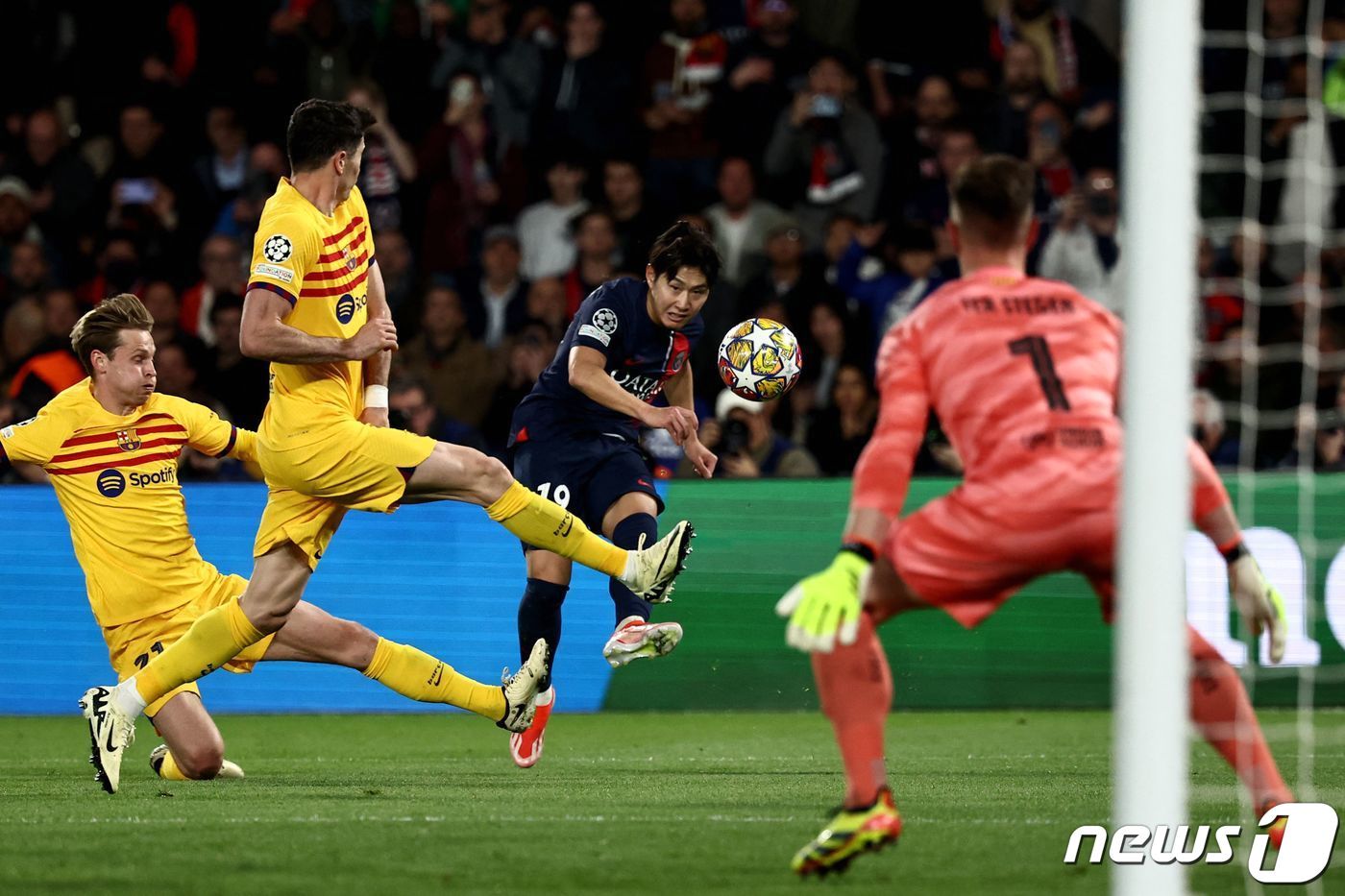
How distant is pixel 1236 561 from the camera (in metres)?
5.21

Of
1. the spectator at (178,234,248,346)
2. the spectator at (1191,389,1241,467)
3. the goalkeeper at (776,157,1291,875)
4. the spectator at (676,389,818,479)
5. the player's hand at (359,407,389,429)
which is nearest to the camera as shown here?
the goalkeeper at (776,157,1291,875)

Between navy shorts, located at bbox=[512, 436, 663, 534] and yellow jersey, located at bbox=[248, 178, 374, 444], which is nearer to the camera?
yellow jersey, located at bbox=[248, 178, 374, 444]

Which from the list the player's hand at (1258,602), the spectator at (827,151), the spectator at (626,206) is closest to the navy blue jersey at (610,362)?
the player's hand at (1258,602)

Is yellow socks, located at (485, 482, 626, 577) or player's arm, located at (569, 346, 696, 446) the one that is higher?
player's arm, located at (569, 346, 696, 446)

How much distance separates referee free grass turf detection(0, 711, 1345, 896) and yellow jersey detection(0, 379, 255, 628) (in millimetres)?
785

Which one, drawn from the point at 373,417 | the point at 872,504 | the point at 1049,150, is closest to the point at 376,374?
the point at 373,417

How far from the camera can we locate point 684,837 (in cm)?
579

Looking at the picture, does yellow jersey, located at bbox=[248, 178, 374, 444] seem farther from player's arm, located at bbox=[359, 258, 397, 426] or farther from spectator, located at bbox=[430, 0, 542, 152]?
spectator, located at bbox=[430, 0, 542, 152]

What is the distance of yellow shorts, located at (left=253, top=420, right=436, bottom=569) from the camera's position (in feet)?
24.0

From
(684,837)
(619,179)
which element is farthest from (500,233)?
(684,837)

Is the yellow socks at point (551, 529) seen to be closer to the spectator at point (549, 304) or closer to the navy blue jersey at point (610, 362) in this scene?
the navy blue jersey at point (610, 362)

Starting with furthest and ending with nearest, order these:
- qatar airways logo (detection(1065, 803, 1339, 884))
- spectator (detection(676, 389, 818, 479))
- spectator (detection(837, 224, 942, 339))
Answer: spectator (detection(837, 224, 942, 339)) → spectator (detection(676, 389, 818, 479)) → qatar airways logo (detection(1065, 803, 1339, 884))

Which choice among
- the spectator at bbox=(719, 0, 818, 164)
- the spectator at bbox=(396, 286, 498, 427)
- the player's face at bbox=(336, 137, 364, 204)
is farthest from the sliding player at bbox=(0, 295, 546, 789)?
Result: the spectator at bbox=(719, 0, 818, 164)

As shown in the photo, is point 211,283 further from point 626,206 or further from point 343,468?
point 343,468
